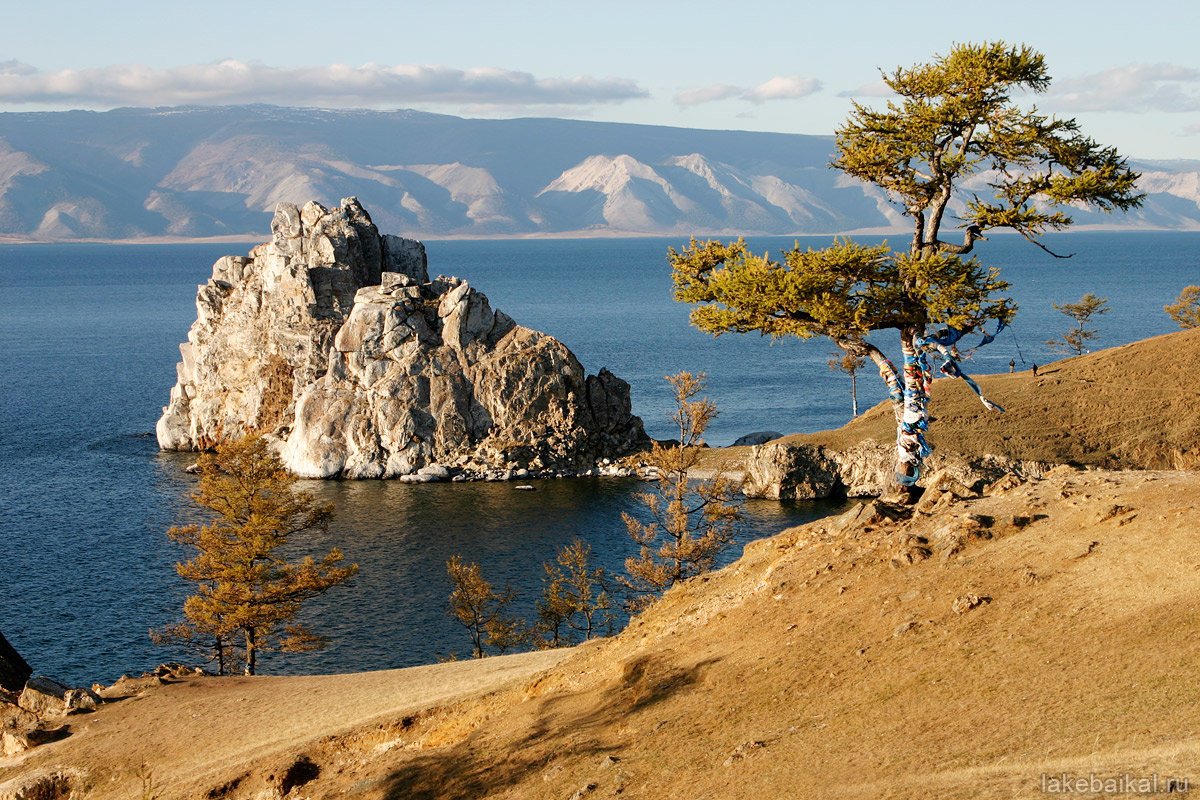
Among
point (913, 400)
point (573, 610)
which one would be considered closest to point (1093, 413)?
point (573, 610)

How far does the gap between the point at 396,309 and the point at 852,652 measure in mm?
97357

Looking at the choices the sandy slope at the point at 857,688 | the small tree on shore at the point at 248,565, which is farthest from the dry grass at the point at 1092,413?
the sandy slope at the point at 857,688

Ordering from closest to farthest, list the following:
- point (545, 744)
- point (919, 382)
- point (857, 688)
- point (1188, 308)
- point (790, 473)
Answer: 1. point (857, 688)
2. point (545, 744)
3. point (919, 382)
4. point (790, 473)
5. point (1188, 308)

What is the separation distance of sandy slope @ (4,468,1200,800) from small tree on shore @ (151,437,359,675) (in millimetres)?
14267

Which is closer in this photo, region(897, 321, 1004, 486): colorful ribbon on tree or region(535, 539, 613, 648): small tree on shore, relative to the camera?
region(897, 321, 1004, 486): colorful ribbon on tree

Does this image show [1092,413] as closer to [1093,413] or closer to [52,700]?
[1093,413]

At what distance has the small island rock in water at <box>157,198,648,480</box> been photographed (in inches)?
4614

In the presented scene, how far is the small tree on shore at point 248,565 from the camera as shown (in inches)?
2095

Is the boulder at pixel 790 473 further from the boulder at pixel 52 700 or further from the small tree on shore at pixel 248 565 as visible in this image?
the boulder at pixel 52 700

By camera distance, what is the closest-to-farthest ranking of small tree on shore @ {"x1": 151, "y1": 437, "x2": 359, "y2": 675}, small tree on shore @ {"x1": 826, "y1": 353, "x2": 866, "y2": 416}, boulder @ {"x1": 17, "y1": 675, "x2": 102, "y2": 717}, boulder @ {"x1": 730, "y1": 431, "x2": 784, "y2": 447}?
boulder @ {"x1": 17, "y1": 675, "x2": 102, "y2": 717}
small tree on shore @ {"x1": 151, "y1": 437, "x2": 359, "y2": 675}
boulder @ {"x1": 730, "y1": 431, "x2": 784, "y2": 447}
small tree on shore @ {"x1": 826, "y1": 353, "x2": 866, "y2": 416}

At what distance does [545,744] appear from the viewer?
29125 millimetres

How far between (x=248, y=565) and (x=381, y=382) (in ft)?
216

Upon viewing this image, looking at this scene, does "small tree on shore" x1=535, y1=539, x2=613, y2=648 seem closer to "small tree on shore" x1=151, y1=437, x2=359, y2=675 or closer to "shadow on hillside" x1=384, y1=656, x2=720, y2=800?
"small tree on shore" x1=151, y1=437, x2=359, y2=675

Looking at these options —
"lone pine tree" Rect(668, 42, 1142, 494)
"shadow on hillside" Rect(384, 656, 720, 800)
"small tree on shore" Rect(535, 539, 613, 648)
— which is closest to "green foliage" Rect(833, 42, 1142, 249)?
"lone pine tree" Rect(668, 42, 1142, 494)
